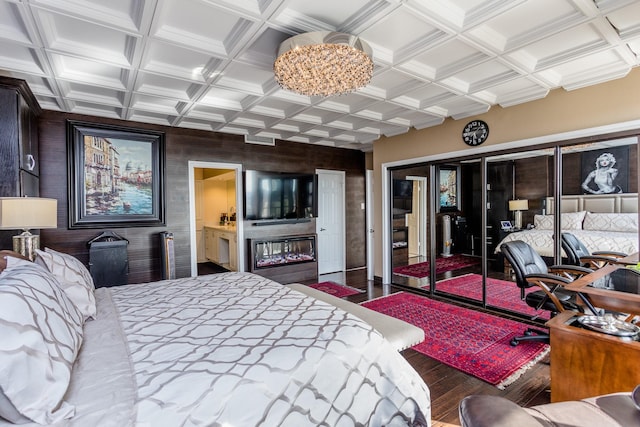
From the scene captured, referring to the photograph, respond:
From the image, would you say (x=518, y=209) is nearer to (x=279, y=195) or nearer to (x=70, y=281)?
(x=279, y=195)

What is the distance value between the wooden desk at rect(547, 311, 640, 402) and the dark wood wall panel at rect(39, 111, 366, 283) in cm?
451

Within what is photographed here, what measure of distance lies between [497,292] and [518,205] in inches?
46.2

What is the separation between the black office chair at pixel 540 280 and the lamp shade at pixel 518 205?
0.68m

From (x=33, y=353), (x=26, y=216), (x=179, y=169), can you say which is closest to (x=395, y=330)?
(x=33, y=353)

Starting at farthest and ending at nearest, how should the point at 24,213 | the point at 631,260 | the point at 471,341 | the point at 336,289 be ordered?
the point at 336,289, the point at 471,341, the point at 631,260, the point at 24,213

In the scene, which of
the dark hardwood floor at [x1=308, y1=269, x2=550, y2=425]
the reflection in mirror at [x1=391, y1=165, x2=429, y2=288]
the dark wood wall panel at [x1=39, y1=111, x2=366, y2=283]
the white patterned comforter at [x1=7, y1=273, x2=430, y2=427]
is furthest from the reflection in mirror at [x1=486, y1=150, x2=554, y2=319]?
the dark wood wall panel at [x1=39, y1=111, x2=366, y2=283]

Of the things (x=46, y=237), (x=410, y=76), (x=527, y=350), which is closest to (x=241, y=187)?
(x=46, y=237)

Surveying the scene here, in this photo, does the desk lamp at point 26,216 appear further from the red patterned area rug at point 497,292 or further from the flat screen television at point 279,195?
the red patterned area rug at point 497,292

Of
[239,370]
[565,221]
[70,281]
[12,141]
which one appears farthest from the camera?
[565,221]

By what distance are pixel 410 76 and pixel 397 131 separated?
2.13 meters

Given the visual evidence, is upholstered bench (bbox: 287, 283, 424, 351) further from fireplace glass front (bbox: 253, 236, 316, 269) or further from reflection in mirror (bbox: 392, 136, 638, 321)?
fireplace glass front (bbox: 253, 236, 316, 269)

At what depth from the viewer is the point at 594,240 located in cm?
323

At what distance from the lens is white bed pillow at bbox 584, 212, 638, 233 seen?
3.04 meters

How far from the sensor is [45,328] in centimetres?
119
